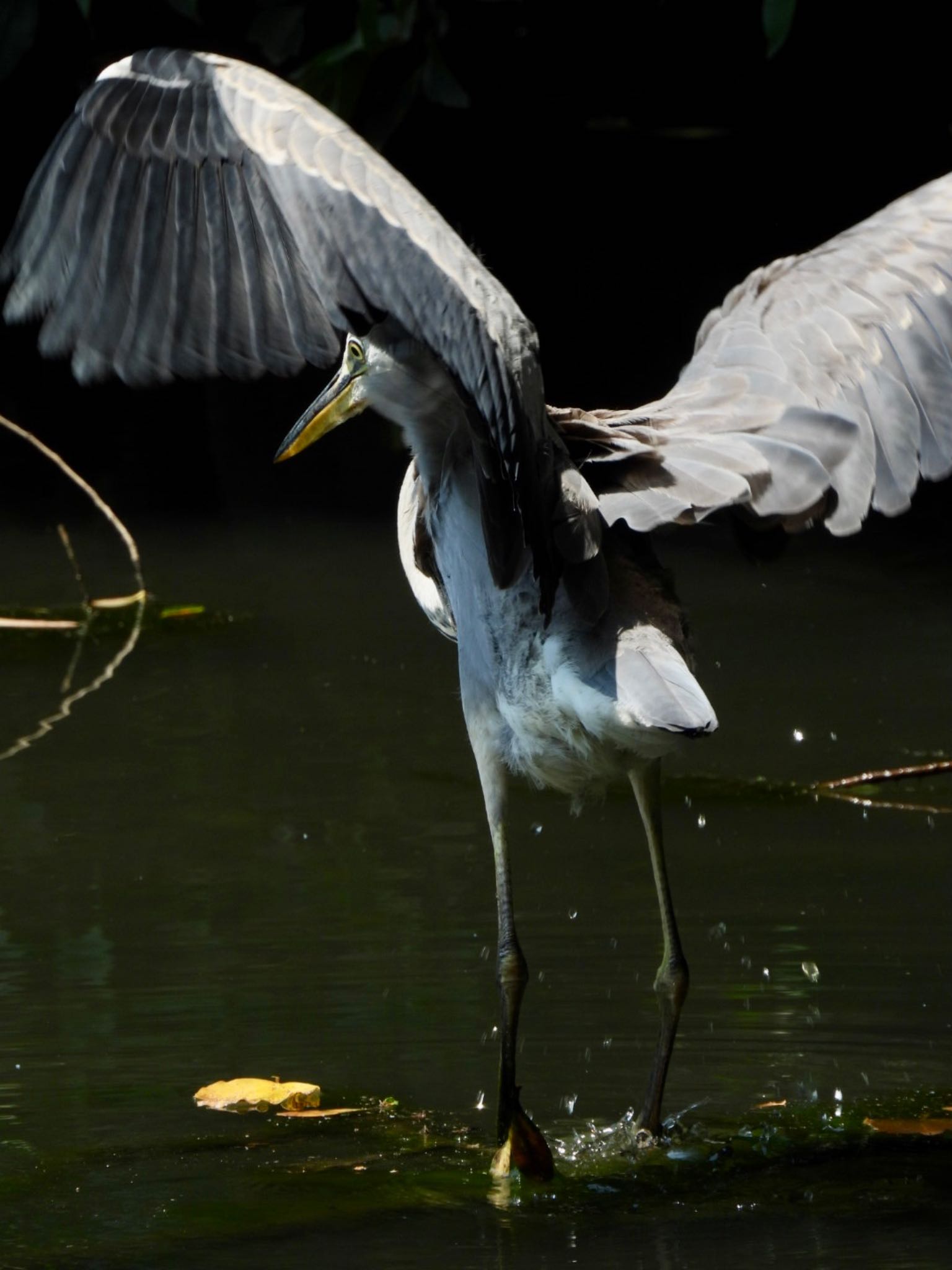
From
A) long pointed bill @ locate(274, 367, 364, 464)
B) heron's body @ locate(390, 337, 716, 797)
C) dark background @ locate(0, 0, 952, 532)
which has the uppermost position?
long pointed bill @ locate(274, 367, 364, 464)

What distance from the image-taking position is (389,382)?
388 cm

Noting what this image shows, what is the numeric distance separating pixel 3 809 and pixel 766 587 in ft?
9.87

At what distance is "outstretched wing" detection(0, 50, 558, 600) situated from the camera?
326 cm

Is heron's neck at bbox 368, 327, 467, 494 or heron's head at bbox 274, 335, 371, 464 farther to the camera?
heron's head at bbox 274, 335, 371, 464

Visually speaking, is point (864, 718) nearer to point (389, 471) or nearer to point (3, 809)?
point (3, 809)

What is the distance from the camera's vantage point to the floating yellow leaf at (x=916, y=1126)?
12.7 feet

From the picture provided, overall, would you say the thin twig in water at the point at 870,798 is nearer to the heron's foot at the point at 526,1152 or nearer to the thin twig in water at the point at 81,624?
the heron's foot at the point at 526,1152

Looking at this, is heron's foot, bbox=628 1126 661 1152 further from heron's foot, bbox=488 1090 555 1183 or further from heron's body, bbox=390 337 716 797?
heron's body, bbox=390 337 716 797

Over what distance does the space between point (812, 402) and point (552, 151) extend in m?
12.2

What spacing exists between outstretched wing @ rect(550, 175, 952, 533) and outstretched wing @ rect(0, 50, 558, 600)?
0.21 m

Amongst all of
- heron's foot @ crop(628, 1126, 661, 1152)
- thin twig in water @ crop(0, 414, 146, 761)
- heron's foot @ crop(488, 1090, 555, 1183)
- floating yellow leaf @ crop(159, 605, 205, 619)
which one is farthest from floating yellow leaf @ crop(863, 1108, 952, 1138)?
floating yellow leaf @ crop(159, 605, 205, 619)

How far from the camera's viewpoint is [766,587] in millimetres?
7656

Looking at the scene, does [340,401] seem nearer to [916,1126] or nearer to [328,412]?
[328,412]

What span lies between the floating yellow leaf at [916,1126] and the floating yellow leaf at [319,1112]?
2.92ft
